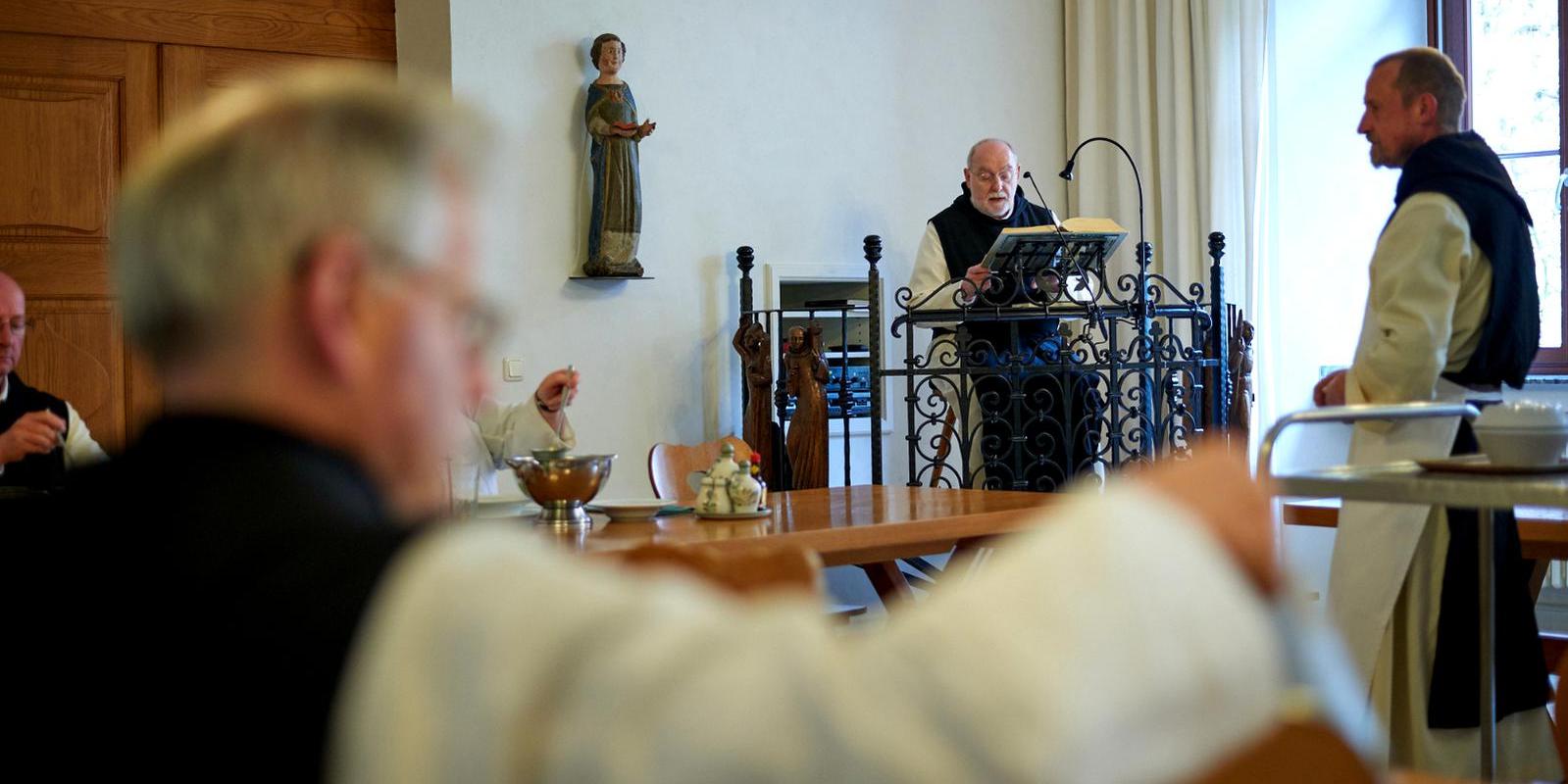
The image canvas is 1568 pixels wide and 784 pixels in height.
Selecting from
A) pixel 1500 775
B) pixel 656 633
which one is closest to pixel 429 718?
pixel 656 633

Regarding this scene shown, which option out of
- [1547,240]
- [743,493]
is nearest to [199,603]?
[743,493]

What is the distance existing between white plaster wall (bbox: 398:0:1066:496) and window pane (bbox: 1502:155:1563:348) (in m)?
2.31

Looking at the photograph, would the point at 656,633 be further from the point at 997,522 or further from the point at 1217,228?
the point at 1217,228

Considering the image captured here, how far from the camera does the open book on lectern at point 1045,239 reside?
5.37 meters

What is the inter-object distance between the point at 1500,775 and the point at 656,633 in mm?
3378

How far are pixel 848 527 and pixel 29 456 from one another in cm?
190

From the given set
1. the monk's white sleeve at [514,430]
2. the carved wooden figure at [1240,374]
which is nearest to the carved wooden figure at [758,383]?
the carved wooden figure at [1240,374]

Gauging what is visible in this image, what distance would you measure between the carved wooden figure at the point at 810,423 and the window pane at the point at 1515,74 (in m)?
3.48

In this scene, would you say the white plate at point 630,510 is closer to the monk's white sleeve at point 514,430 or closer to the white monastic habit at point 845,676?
the monk's white sleeve at point 514,430

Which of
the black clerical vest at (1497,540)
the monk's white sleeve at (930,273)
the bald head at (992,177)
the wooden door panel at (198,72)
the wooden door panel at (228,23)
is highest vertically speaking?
the wooden door panel at (228,23)

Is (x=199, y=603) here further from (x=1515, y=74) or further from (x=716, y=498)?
(x=1515, y=74)

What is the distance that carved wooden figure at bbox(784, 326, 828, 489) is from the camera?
6.07 meters

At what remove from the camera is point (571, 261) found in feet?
21.2

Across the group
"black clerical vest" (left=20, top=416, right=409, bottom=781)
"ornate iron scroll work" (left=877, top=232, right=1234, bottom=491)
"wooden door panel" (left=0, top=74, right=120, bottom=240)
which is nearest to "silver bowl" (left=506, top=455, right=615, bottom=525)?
"black clerical vest" (left=20, top=416, right=409, bottom=781)
